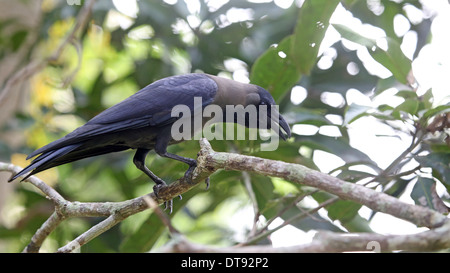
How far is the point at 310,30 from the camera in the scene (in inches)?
145

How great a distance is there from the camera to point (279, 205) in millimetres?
4043

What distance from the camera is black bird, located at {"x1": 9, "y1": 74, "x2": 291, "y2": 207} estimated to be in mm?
3291

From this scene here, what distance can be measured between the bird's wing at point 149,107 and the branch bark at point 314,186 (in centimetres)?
48

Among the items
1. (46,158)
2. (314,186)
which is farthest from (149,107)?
(314,186)

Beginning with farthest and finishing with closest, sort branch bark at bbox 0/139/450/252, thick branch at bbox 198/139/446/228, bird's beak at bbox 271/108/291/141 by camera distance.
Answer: bird's beak at bbox 271/108/291/141 < thick branch at bbox 198/139/446/228 < branch bark at bbox 0/139/450/252

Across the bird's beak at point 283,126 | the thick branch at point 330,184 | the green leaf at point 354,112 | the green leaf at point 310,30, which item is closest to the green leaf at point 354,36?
the green leaf at point 310,30

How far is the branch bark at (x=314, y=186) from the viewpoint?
1728 mm

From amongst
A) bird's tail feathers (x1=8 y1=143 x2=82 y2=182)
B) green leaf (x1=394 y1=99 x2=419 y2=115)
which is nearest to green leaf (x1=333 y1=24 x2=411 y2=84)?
green leaf (x1=394 y1=99 x2=419 y2=115)

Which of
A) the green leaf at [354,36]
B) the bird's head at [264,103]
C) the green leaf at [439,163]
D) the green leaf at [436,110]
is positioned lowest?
the green leaf at [439,163]

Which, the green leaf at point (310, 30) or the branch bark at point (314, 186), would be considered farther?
the green leaf at point (310, 30)

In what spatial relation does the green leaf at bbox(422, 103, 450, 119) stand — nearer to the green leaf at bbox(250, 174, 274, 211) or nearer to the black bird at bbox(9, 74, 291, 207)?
the black bird at bbox(9, 74, 291, 207)

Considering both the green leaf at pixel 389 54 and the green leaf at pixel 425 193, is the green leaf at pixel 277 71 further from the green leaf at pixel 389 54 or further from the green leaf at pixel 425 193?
the green leaf at pixel 425 193
